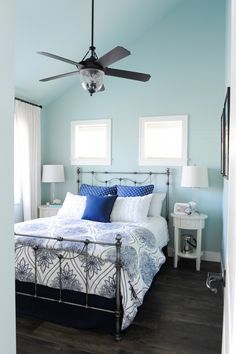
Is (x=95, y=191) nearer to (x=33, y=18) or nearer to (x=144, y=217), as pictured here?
(x=144, y=217)

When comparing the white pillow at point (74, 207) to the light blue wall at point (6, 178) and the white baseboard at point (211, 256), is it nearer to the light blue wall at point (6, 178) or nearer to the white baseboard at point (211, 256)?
the white baseboard at point (211, 256)

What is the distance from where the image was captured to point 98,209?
11.8ft

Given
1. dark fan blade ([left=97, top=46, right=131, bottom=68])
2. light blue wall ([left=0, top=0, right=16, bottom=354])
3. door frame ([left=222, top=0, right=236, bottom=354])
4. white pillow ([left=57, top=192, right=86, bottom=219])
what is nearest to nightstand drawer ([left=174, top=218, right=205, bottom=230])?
white pillow ([left=57, top=192, right=86, bottom=219])

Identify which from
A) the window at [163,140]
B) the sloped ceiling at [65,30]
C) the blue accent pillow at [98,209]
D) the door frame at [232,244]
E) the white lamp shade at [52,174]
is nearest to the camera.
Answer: the door frame at [232,244]

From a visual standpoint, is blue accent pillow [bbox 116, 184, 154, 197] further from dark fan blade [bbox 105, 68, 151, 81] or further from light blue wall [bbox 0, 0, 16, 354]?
light blue wall [bbox 0, 0, 16, 354]

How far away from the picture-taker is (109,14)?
372 centimetres

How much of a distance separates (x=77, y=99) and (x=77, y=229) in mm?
2811

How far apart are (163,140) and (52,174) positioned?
1973mm

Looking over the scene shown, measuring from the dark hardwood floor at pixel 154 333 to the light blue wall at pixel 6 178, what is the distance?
134 cm

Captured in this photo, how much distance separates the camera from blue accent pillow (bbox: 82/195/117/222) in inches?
141

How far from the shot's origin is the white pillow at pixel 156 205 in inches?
164

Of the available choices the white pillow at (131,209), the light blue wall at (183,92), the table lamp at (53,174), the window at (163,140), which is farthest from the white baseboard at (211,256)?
the table lamp at (53,174)

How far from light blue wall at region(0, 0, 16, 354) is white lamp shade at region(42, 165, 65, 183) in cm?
376

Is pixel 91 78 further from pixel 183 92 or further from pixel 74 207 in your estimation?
pixel 183 92
